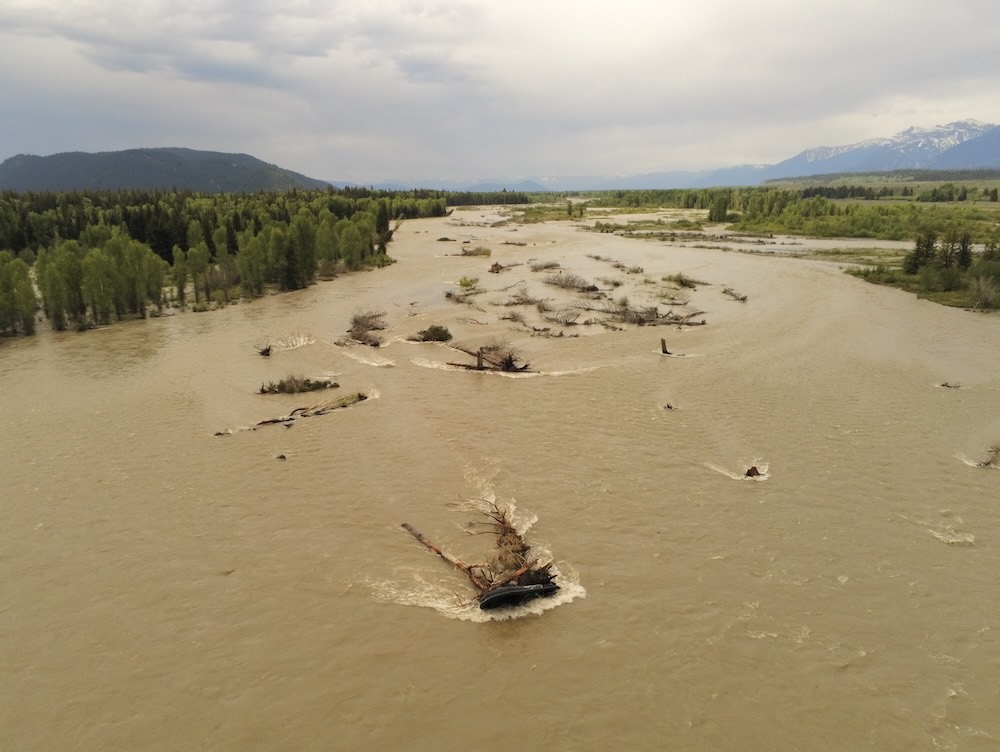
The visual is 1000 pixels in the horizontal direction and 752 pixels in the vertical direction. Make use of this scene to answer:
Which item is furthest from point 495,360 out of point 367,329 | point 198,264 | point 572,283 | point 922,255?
point 922,255

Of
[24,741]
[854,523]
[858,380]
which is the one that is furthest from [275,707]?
[858,380]

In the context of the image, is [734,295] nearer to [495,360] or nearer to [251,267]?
[495,360]

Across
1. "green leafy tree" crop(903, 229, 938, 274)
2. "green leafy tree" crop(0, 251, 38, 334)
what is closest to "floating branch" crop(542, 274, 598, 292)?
"green leafy tree" crop(903, 229, 938, 274)

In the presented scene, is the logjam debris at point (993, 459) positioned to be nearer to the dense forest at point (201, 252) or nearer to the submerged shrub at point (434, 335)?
the submerged shrub at point (434, 335)

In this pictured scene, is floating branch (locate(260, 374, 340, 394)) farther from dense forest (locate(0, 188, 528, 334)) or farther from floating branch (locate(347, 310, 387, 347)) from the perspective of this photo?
dense forest (locate(0, 188, 528, 334))

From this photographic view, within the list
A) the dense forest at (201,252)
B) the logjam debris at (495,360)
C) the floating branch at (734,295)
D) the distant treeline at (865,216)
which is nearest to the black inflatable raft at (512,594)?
the logjam debris at (495,360)
